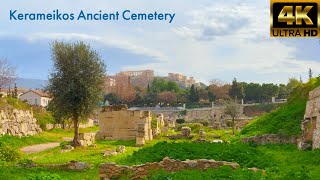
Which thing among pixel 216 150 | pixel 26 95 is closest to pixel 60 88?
pixel 216 150

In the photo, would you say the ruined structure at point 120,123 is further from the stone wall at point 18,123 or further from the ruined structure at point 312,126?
the ruined structure at point 312,126

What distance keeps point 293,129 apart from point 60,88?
14861 millimetres

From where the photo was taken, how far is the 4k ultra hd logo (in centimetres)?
1541

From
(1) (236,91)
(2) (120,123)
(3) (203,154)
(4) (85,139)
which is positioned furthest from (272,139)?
(1) (236,91)

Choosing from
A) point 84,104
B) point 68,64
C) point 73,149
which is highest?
point 68,64

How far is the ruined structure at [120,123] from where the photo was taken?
119 feet

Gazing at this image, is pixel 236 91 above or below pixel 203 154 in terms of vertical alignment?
above

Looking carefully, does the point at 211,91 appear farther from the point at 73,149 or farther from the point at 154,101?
the point at 73,149

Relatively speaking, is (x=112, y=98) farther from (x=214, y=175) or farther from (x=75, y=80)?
(x=214, y=175)

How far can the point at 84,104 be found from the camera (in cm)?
2964

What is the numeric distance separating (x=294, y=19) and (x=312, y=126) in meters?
6.80

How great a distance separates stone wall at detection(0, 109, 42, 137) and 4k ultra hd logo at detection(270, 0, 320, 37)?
77.5ft

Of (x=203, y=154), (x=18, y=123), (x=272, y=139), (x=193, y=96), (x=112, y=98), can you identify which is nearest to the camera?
(x=203, y=154)

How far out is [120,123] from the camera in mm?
36562
